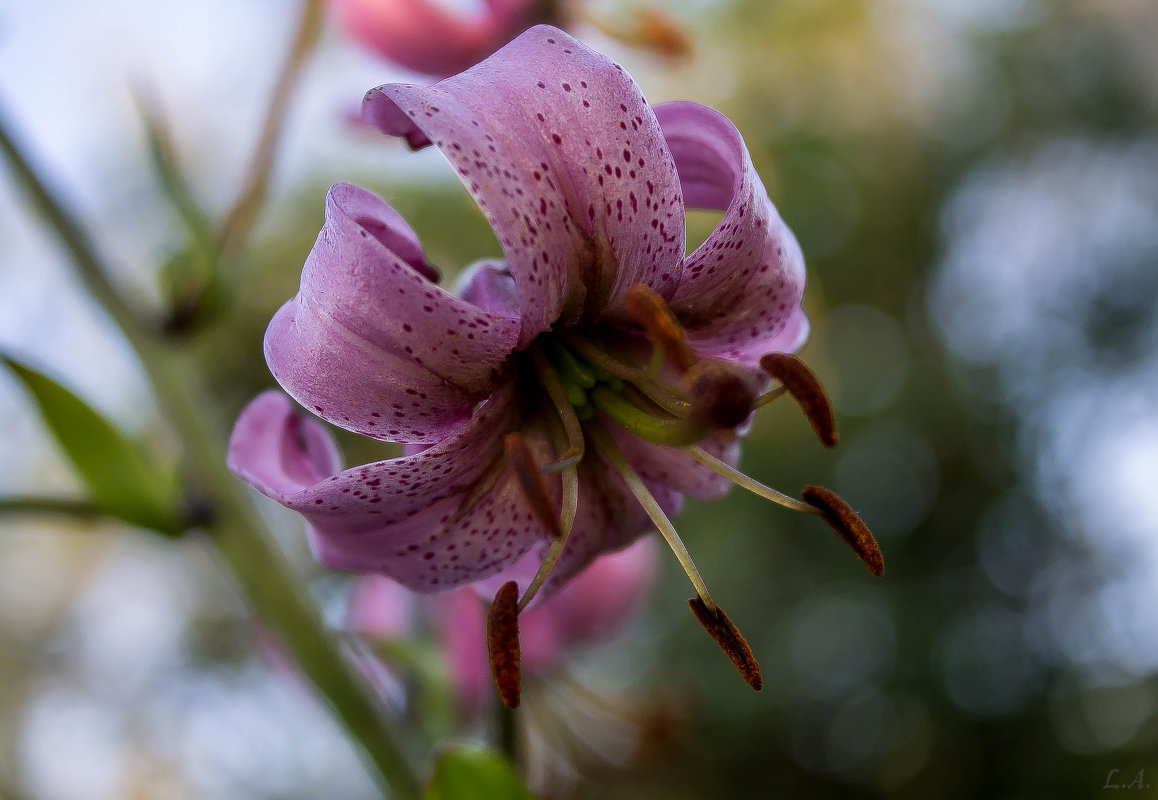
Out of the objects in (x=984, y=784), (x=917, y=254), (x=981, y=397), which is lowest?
(x=984, y=784)

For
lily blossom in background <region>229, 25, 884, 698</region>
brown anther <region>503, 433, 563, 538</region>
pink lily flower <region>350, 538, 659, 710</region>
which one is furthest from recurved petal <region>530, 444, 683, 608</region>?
pink lily flower <region>350, 538, 659, 710</region>

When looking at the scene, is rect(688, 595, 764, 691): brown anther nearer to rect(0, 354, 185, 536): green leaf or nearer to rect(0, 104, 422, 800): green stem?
rect(0, 104, 422, 800): green stem

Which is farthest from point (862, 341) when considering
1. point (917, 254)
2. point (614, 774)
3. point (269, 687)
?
point (614, 774)

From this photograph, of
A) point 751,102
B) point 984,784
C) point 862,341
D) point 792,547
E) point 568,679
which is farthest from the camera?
point 862,341

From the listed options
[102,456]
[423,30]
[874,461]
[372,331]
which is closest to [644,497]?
[372,331]

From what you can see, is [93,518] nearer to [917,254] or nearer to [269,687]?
[269,687]

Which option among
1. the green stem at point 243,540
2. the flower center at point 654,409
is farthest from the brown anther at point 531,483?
the green stem at point 243,540

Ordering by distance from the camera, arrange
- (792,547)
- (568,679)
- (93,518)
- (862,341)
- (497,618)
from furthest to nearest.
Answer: (862,341) < (792,547) < (568,679) < (93,518) < (497,618)

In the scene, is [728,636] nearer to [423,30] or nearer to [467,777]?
[467,777]
